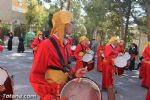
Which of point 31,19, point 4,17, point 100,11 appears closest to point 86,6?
point 100,11

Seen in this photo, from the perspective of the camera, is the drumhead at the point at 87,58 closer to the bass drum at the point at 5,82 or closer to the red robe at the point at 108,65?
the red robe at the point at 108,65

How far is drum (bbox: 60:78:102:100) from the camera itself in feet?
14.7

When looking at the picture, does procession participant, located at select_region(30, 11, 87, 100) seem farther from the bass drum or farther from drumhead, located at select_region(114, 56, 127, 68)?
drumhead, located at select_region(114, 56, 127, 68)

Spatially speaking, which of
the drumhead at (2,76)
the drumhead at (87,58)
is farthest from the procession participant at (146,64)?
the drumhead at (2,76)

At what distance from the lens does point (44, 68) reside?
4633 mm

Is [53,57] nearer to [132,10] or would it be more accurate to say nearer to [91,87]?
[91,87]

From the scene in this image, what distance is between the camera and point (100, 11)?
31828 mm

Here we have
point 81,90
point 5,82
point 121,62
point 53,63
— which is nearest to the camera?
point 81,90

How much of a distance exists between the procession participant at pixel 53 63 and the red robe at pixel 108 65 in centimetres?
704

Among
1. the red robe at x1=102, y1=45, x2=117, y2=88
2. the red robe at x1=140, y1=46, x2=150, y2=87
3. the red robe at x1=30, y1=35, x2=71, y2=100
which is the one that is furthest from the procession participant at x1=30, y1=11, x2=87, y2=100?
the red robe at x1=140, y1=46, x2=150, y2=87

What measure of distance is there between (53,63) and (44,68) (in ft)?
0.40

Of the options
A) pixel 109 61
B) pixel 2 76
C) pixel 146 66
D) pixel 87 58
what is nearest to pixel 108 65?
pixel 109 61

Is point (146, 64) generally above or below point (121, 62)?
below

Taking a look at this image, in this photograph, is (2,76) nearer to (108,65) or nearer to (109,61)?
(109,61)
